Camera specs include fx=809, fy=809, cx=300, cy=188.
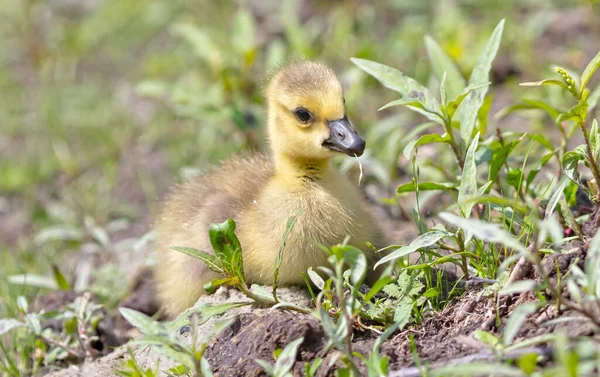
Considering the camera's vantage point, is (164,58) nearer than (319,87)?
No

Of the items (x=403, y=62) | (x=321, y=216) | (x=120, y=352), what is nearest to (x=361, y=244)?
(x=321, y=216)

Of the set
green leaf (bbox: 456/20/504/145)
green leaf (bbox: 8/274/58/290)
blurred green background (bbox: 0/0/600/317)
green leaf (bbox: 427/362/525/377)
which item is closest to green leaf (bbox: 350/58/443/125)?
green leaf (bbox: 456/20/504/145)

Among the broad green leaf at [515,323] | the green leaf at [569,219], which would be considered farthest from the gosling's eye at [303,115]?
the broad green leaf at [515,323]

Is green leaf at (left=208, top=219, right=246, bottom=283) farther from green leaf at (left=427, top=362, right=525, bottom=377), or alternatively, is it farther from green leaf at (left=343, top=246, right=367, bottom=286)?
green leaf at (left=427, top=362, right=525, bottom=377)

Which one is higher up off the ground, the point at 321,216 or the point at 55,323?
the point at 321,216

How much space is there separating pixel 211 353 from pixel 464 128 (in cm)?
129

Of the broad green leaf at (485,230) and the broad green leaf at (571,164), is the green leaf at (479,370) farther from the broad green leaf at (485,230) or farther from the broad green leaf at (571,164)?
the broad green leaf at (571,164)

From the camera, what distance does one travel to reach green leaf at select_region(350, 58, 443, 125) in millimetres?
3066

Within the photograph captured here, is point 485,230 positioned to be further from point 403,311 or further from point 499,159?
point 499,159

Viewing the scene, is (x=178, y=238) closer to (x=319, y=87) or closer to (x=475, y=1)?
(x=319, y=87)

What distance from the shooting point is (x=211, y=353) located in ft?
8.89

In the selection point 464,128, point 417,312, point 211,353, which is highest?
point 464,128

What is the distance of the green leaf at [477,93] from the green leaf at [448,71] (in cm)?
26

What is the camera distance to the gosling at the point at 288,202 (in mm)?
3109
